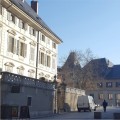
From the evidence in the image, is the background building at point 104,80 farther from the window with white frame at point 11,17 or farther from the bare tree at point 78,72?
the window with white frame at point 11,17

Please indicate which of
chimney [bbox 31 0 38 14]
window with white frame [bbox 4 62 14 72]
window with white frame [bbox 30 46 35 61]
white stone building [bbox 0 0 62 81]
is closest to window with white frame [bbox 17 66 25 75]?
white stone building [bbox 0 0 62 81]

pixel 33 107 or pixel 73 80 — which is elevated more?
pixel 73 80

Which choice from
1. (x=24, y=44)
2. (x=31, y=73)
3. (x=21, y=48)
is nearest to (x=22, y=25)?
(x=24, y=44)

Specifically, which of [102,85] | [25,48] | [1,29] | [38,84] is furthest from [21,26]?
[102,85]

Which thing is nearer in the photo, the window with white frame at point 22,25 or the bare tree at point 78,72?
the window with white frame at point 22,25

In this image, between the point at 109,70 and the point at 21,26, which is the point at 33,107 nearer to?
the point at 21,26

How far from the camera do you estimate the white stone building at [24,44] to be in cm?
3588

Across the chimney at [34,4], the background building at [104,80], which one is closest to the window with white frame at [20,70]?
the chimney at [34,4]

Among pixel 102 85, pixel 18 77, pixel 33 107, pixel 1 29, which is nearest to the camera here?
pixel 18 77

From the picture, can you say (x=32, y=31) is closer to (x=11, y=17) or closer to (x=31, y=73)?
(x=31, y=73)

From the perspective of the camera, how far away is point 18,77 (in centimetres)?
2906

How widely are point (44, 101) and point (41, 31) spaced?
15.5 m

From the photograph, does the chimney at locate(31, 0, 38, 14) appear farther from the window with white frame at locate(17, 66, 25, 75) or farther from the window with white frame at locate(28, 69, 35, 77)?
the window with white frame at locate(17, 66, 25, 75)

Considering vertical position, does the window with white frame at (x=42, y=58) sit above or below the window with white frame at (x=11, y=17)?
below
